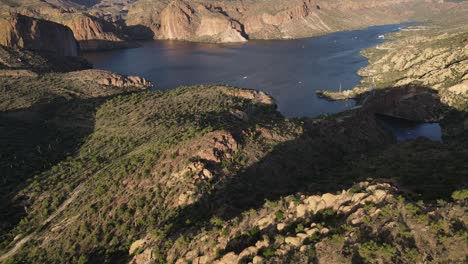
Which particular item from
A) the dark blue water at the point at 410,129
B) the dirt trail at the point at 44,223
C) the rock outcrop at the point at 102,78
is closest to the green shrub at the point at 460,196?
the dirt trail at the point at 44,223

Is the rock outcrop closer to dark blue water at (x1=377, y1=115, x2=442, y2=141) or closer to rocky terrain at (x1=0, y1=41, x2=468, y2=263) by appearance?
rocky terrain at (x1=0, y1=41, x2=468, y2=263)

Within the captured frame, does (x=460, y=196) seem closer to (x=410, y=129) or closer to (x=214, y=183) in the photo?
(x=214, y=183)

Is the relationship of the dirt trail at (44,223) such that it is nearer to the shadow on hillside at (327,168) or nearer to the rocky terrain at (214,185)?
the rocky terrain at (214,185)

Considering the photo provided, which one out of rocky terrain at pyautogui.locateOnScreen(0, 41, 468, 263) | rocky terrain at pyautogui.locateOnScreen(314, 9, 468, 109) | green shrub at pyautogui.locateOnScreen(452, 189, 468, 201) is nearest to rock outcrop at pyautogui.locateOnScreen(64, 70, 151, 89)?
rocky terrain at pyautogui.locateOnScreen(0, 41, 468, 263)

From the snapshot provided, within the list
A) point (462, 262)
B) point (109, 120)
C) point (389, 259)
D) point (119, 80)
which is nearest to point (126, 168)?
point (109, 120)

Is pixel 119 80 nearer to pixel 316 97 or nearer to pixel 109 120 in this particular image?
pixel 109 120

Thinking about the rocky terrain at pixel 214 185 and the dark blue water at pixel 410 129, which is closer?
the rocky terrain at pixel 214 185
